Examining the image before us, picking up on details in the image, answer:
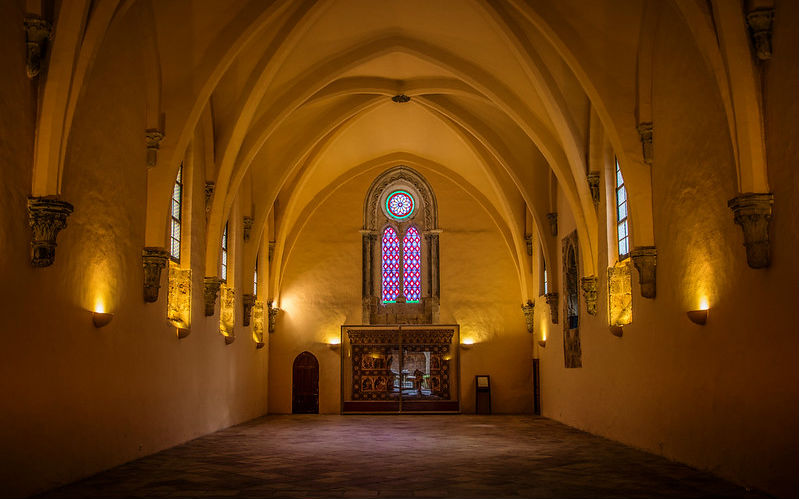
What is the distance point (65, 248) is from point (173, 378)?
16.1ft

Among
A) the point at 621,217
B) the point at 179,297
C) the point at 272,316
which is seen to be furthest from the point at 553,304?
the point at 179,297

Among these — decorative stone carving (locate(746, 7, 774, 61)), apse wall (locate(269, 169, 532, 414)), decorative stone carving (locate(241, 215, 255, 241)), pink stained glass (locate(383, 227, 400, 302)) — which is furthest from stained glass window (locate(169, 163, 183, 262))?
pink stained glass (locate(383, 227, 400, 302))

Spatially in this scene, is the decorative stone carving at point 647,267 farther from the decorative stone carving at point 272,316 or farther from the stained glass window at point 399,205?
the decorative stone carving at point 272,316

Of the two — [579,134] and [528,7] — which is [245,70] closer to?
[528,7]

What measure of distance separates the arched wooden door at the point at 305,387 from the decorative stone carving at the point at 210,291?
7694 mm

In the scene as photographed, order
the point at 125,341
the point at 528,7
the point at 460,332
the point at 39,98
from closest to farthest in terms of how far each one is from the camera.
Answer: the point at 39,98
the point at 125,341
the point at 528,7
the point at 460,332

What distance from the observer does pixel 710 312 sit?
10.0 m

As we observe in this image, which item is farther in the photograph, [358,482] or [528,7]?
[528,7]

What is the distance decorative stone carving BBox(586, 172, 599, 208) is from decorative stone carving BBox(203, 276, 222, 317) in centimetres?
762

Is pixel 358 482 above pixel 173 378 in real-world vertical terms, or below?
below

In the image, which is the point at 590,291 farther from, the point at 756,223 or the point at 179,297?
the point at 179,297

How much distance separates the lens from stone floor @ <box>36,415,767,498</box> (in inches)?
337

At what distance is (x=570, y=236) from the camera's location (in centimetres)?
1814

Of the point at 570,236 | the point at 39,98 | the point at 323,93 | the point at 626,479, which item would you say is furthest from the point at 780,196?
the point at 323,93
